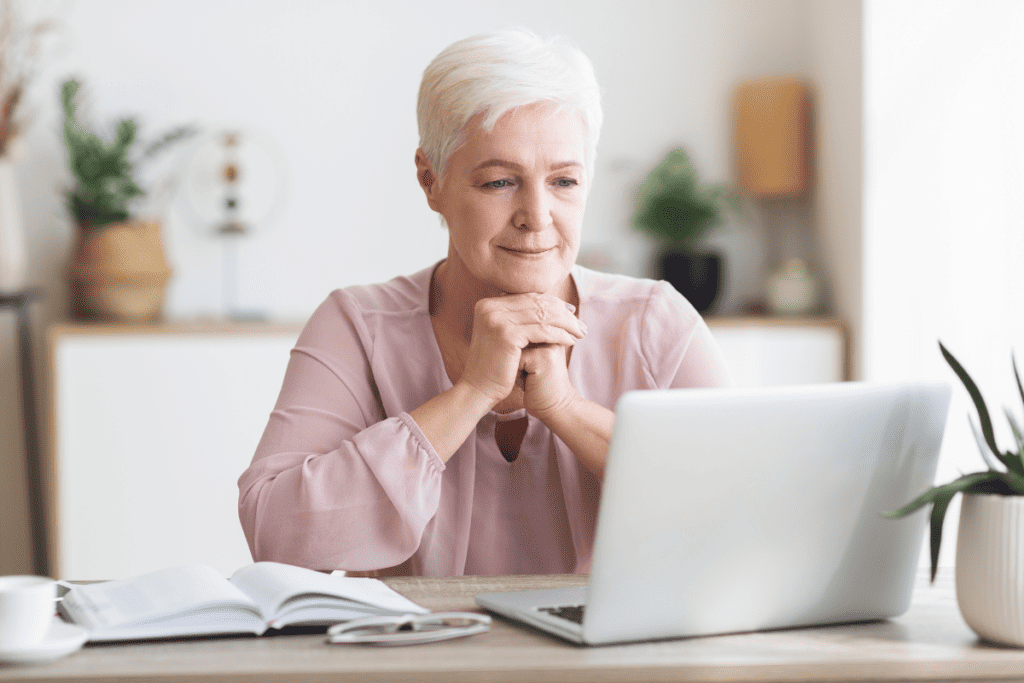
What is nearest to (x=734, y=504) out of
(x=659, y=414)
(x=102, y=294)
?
(x=659, y=414)

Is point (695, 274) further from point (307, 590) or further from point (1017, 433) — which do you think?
point (307, 590)

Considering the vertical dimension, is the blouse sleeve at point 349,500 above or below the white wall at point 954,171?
below

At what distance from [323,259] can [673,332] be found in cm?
204

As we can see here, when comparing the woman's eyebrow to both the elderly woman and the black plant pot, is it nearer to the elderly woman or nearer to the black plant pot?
the elderly woman

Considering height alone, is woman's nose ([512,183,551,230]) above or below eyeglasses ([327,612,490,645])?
above

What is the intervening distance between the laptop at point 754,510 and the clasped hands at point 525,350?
0.38 metres

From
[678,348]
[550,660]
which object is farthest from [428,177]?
[550,660]

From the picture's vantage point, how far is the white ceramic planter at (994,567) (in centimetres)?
88

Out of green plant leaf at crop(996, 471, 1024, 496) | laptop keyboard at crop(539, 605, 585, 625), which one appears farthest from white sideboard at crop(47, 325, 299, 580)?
green plant leaf at crop(996, 471, 1024, 496)

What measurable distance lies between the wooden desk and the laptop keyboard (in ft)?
0.12

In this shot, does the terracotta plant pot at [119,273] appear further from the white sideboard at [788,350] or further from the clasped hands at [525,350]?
the clasped hands at [525,350]

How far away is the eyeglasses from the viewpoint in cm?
88

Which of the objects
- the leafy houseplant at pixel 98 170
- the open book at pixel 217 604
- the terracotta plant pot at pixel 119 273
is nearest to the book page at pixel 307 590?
the open book at pixel 217 604

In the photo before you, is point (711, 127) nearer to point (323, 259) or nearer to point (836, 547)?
point (323, 259)
